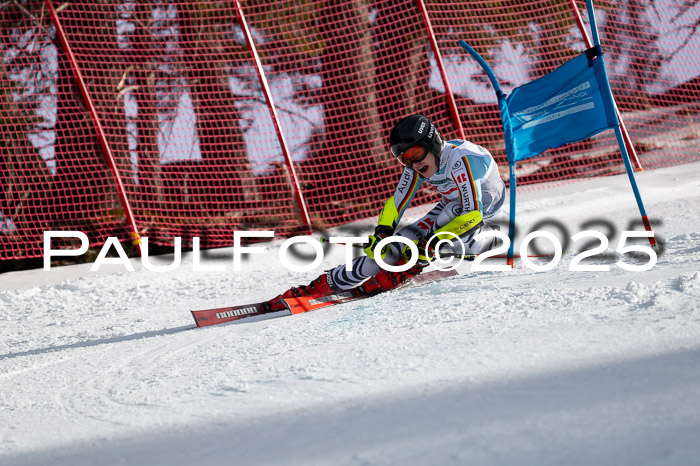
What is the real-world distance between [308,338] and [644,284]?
168 centimetres

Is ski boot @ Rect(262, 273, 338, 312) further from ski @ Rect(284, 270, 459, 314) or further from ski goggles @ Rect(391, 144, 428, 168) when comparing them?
ski goggles @ Rect(391, 144, 428, 168)

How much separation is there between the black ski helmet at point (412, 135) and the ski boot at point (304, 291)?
1.05 metres

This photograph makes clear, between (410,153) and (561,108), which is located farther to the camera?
(561,108)

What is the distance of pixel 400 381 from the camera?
2.31 m

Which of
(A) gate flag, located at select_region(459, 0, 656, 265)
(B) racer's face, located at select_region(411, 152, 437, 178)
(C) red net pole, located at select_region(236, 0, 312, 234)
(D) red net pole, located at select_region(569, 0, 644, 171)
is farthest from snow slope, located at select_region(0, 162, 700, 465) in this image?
(D) red net pole, located at select_region(569, 0, 644, 171)

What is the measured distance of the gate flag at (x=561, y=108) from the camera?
176 inches

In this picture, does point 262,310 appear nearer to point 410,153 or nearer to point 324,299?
point 324,299

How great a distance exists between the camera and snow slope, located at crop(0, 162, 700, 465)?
70.0 inches

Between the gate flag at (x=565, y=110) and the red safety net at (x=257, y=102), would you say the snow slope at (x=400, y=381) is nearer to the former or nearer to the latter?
the gate flag at (x=565, y=110)

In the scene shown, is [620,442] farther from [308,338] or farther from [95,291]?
[95,291]

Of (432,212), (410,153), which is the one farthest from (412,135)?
(432,212)

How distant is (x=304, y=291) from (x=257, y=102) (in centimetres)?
456

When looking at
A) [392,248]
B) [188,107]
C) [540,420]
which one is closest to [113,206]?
[188,107]

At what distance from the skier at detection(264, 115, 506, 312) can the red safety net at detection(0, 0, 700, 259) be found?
3.34 metres
